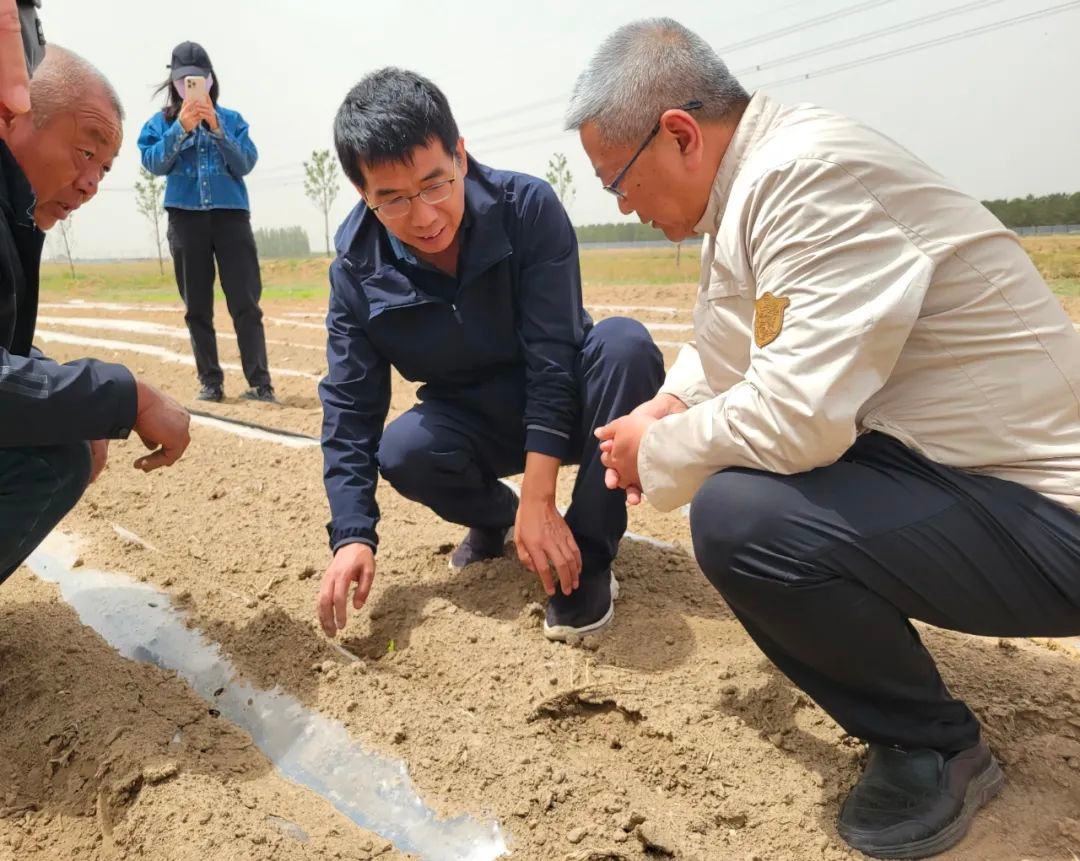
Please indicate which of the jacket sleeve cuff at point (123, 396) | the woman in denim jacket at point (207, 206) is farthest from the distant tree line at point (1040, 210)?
the jacket sleeve cuff at point (123, 396)

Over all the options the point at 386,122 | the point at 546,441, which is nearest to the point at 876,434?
the point at 546,441

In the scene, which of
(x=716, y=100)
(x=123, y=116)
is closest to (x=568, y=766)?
(x=716, y=100)

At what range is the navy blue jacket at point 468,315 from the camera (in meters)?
2.09

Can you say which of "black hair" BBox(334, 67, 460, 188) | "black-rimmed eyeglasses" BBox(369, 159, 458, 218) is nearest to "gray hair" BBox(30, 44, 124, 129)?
"black hair" BBox(334, 67, 460, 188)

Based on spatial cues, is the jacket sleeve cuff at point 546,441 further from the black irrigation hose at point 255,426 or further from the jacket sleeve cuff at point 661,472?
the black irrigation hose at point 255,426

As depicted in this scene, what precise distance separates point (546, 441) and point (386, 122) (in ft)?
2.62

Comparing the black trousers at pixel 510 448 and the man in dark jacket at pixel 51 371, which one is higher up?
the man in dark jacket at pixel 51 371

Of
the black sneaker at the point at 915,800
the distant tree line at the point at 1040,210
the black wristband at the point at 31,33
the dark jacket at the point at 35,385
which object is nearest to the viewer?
the black sneaker at the point at 915,800

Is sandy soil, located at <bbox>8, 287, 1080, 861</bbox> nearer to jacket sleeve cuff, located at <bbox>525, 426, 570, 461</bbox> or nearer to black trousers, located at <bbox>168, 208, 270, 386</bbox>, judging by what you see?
jacket sleeve cuff, located at <bbox>525, 426, 570, 461</bbox>

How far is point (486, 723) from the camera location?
1.79 meters

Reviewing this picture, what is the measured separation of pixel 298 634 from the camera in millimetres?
2133

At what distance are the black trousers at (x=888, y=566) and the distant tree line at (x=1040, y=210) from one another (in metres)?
15.6

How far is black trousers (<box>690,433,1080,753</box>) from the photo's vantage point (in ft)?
4.30

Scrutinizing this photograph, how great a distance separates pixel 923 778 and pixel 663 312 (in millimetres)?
7576
